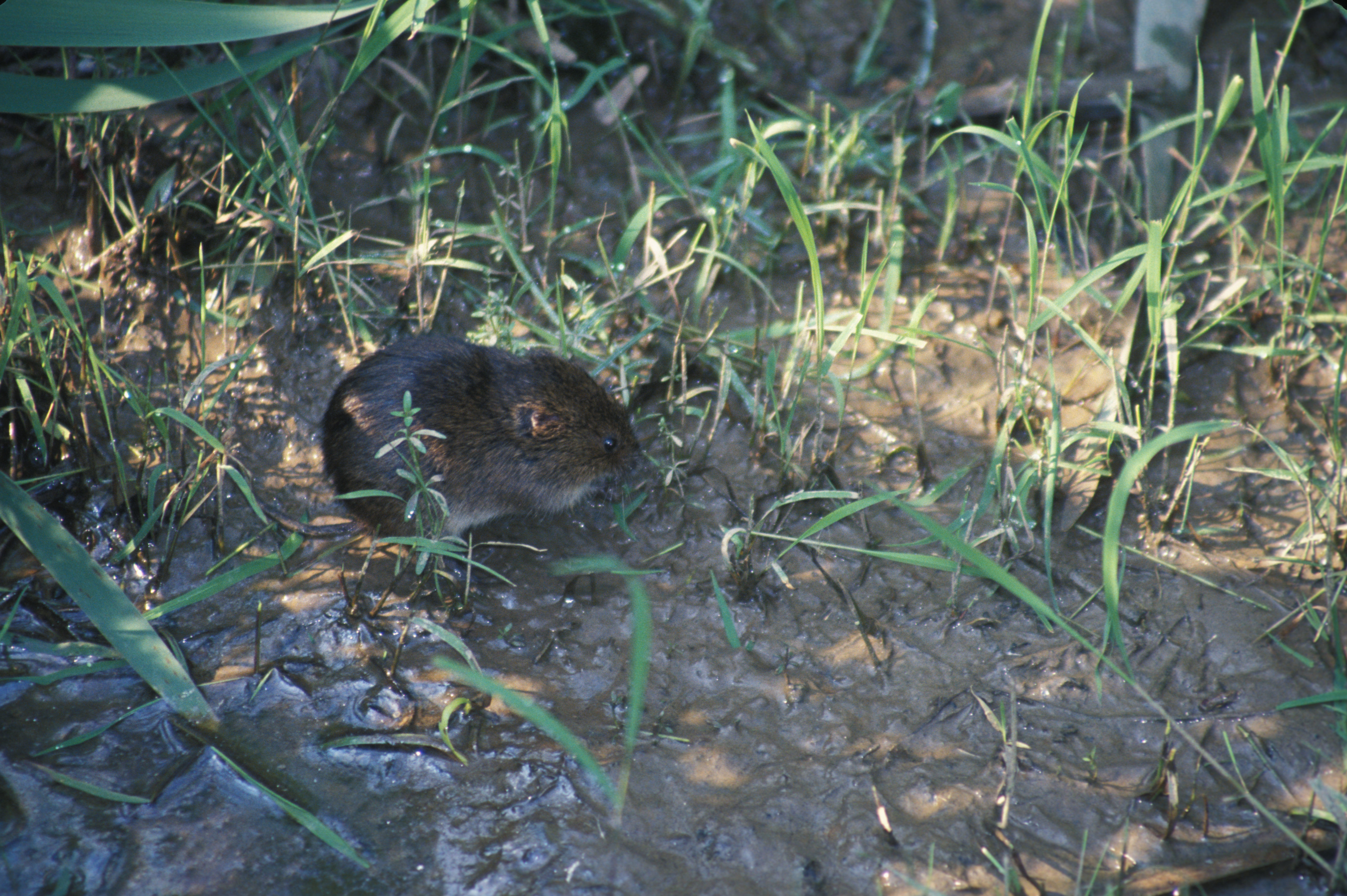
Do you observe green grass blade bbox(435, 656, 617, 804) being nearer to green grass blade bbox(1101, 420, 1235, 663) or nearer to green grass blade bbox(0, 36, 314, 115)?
green grass blade bbox(1101, 420, 1235, 663)

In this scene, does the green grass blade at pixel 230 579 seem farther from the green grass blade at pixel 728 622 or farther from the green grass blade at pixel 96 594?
the green grass blade at pixel 728 622

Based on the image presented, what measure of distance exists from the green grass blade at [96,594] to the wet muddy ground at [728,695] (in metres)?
0.16

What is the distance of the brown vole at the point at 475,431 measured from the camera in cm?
300

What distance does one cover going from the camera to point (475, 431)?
3.24m

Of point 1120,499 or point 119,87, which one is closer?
point 1120,499

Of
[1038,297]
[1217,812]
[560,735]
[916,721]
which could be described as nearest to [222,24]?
[560,735]

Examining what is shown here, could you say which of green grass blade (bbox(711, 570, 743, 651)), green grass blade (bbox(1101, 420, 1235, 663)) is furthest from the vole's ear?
green grass blade (bbox(1101, 420, 1235, 663))

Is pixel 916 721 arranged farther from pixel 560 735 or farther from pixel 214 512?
pixel 214 512

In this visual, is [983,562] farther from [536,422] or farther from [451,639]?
[536,422]

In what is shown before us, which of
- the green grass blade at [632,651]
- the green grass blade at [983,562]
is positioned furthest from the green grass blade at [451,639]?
the green grass blade at [983,562]

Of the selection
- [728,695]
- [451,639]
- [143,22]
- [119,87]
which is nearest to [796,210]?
[728,695]

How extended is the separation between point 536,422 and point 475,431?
0.22 meters

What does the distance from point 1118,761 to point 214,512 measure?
2.82 meters

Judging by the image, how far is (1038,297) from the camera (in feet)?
9.74
